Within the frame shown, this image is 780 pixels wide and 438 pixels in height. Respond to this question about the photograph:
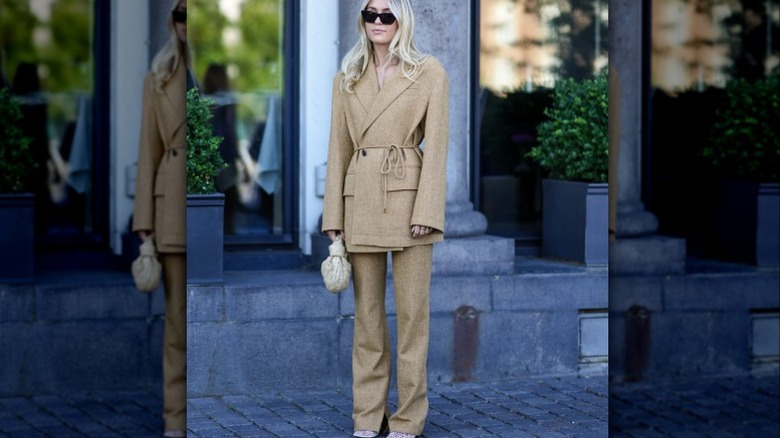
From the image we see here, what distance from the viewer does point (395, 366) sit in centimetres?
626

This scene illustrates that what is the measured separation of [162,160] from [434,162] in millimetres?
1158

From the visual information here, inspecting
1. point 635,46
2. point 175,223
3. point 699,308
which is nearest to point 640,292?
point 699,308

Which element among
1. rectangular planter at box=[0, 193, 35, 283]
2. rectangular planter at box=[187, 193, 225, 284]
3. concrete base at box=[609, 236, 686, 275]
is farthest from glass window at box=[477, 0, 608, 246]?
rectangular planter at box=[0, 193, 35, 283]

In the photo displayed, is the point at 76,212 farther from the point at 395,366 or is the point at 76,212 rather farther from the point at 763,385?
the point at 763,385

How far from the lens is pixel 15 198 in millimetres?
5133

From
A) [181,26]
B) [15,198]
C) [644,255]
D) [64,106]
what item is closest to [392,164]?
[181,26]

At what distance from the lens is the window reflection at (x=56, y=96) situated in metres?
5.08

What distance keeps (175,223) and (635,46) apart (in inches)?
116

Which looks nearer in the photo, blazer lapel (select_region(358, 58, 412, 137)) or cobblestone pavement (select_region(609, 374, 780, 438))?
blazer lapel (select_region(358, 58, 412, 137))

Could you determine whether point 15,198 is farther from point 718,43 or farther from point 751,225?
point 718,43

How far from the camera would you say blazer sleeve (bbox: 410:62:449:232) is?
5.62 meters

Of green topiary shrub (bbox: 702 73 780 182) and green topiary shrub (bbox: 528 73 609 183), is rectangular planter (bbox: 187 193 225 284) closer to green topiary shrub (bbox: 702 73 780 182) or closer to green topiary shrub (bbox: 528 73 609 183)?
green topiary shrub (bbox: 528 73 609 183)

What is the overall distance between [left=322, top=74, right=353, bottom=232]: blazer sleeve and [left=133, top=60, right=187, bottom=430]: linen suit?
2.39 ft

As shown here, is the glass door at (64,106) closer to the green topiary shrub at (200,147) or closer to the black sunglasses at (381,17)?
the green topiary shrub at (200,147)
